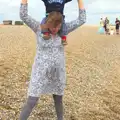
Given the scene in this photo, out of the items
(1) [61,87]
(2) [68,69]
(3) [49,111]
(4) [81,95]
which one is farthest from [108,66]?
(1) [61,87]

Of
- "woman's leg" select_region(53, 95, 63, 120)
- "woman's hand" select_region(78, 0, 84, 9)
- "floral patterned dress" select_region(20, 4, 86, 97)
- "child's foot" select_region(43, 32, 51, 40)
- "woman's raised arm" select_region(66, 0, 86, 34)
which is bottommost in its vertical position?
"woman's leg" select_region(53, 95, 63, 120)

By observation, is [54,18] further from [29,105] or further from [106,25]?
[106,25]

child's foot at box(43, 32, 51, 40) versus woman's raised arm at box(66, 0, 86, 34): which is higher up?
woman's raised arm at box(66, 0, 86, 34)

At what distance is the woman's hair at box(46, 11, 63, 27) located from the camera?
19.2 ft

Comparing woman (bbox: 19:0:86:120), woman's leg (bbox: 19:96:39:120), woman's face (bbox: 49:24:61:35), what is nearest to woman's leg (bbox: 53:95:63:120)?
woman (bbox: 19:0:86:120)

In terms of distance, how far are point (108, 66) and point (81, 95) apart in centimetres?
685

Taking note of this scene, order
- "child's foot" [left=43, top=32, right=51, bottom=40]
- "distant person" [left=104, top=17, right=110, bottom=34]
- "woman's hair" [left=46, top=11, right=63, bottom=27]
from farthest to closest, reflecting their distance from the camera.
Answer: "distant person" [left=104, top=17, right=110, bottom=34] < "child's foot" [left=43, top=32, right=51, bottom=40] < "woman's hair" [left=46, top=11, right=63, bottom=27]

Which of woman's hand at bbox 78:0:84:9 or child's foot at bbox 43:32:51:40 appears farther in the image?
woman's hand at bbox 78:0:84:9

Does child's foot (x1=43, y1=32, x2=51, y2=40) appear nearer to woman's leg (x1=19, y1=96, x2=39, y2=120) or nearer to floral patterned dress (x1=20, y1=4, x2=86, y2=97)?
floral patterned dress (x1=20, y1=4, x2=86, y2=97)

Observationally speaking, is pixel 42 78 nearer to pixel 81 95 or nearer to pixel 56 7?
pixel 56 7

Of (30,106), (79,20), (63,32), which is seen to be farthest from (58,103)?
(79,20)

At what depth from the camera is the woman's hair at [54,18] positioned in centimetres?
584

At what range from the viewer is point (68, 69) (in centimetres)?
1461

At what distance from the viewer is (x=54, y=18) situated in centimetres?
585
